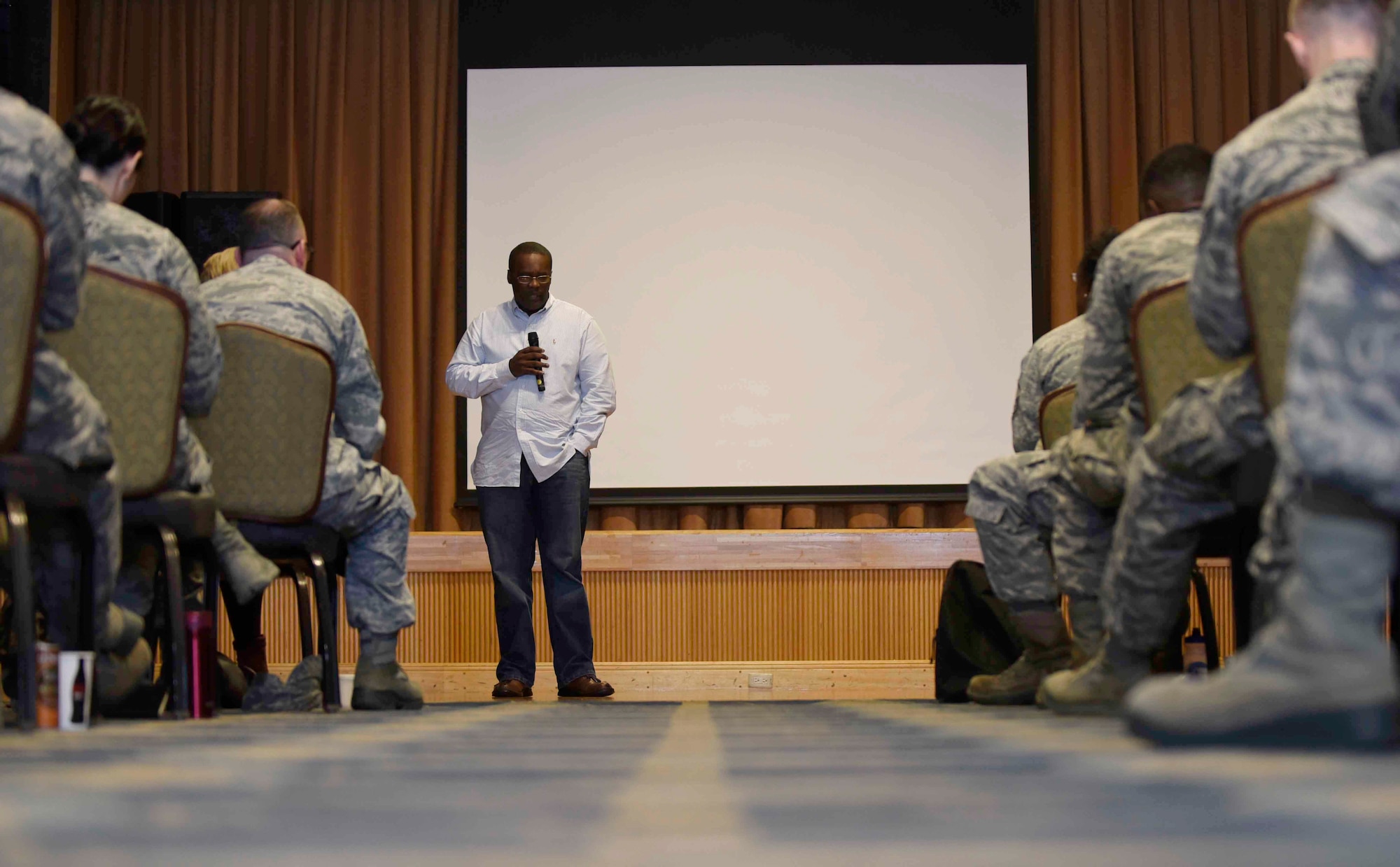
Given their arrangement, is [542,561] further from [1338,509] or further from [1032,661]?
[1338,509]

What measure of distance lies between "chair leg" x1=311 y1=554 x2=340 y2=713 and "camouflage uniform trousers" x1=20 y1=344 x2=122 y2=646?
68 cm

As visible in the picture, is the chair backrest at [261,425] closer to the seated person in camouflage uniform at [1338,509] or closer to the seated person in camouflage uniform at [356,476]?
the seated person in camouflage uniform at [356,476]

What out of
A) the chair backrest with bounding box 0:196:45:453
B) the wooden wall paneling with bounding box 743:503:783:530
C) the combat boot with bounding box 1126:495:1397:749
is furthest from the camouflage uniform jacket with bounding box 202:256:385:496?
the wooden wall paneling with bounding box 743:503:783:530

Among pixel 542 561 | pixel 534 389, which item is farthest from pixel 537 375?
pixel 542 561

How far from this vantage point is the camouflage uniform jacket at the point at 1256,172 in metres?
1.68

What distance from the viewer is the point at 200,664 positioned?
2232mm

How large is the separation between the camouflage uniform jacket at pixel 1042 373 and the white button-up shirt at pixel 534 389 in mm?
1398

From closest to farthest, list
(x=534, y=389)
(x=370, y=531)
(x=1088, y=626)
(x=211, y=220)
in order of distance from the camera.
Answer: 1. (x=1088, y=626)
2. (x=370, y=531)
3. (x=534, y=389)
4. (x=211, y=220)

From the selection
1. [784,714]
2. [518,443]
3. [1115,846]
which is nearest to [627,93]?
[518,443]

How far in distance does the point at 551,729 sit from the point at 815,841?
1.15m

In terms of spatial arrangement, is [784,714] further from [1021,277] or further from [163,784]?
[1021,277]

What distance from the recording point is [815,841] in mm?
655

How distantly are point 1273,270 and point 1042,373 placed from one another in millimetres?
1683

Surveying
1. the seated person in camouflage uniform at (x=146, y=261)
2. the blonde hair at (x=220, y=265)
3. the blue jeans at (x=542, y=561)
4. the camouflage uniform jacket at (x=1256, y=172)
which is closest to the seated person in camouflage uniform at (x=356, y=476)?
the seated person in camouflage uniform at (x=146, y=261)
